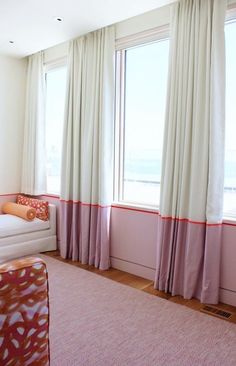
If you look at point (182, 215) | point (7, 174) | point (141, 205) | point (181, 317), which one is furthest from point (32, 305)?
point (7, 174)

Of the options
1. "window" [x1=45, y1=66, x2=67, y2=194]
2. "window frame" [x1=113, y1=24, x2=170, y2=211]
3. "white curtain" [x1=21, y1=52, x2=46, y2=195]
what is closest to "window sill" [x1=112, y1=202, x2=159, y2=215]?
"window frame" [x1=113, y1=24, x2=170, y2=211]

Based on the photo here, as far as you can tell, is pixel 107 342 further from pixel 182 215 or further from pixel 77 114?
pixel 77 114

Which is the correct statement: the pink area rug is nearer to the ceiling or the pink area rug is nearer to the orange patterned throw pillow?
the orange patterned throw pillow

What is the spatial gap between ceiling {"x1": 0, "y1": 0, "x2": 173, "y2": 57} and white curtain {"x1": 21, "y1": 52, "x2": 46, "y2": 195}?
21.9 inches

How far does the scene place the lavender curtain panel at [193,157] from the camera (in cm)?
257

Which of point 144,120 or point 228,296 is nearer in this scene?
point 228,296

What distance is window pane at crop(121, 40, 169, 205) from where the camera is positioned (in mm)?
3254

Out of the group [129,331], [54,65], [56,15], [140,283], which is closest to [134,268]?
[140,283]

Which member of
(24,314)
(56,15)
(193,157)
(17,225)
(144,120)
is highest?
(56,15)

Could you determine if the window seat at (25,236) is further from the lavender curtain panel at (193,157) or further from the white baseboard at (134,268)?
the lavender curtain panel at (193,157)

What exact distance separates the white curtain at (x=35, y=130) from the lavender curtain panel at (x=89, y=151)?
0.65 m

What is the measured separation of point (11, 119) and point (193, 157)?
115 inches

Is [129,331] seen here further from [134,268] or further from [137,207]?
[137,207]

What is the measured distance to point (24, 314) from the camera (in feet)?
4.15
